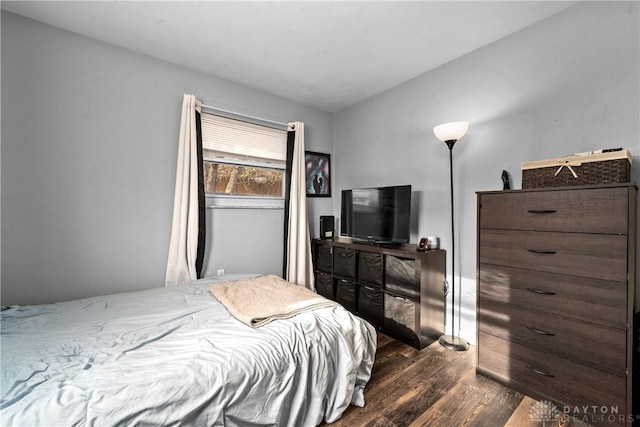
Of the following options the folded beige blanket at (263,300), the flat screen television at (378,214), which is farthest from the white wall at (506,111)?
the folded beige blanket at (263,300)

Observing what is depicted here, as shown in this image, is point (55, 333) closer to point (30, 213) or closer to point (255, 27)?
point (30, 213)

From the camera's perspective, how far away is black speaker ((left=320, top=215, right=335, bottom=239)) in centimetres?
332

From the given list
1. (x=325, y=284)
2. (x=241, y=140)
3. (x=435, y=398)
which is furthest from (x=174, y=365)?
(x=241, y=140)

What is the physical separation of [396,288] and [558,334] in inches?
44.4

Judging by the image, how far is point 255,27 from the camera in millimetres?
2061

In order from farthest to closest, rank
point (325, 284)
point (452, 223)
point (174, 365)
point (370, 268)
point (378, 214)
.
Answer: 1. point (325, 284)
2. point (378, 214)
3. point (370, 268)
4. point (452, 223)
5. point (174, 365)

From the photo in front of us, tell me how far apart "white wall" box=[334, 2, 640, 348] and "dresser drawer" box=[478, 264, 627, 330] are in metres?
0.54

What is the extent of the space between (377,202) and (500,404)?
1.86 metres

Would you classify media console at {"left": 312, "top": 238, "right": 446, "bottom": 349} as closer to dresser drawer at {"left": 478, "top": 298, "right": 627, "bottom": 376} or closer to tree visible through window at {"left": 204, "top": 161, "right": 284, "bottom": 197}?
dresser drawer at {"left": 478, "top": 298, "right": 627, "bottom": 376}

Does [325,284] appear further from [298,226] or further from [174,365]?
[174,365]

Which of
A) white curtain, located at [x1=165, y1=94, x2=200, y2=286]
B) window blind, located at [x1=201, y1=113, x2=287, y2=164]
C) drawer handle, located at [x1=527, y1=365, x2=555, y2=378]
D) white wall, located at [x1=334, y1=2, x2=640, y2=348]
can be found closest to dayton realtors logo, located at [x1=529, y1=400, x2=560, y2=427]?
drawer handle, located at [x1=527, y1=365, x2=555, y2=378]

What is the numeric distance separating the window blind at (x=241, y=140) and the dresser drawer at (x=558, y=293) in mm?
2500

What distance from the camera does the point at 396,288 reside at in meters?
2.44

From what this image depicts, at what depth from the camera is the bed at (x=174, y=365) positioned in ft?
3.14
